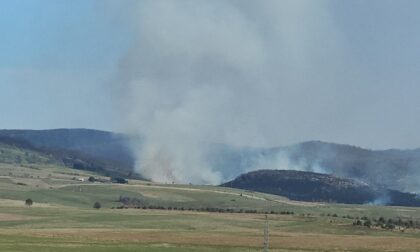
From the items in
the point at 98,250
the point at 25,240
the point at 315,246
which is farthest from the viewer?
the point at 315,246

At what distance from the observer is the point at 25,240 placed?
126m

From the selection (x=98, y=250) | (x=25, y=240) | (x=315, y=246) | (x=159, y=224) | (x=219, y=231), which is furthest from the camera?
(x=159, y=224)

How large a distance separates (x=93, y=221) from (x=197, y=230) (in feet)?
96.8

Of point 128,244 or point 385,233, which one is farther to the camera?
point 385,233

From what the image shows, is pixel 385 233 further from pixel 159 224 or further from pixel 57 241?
pixel 57 241

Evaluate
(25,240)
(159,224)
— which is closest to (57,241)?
(25,240)

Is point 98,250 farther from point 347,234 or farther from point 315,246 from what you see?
point 347,234

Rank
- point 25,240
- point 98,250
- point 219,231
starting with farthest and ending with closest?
point 219,231 → point 25,240 → point 98,250

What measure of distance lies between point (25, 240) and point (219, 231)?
2389 inches

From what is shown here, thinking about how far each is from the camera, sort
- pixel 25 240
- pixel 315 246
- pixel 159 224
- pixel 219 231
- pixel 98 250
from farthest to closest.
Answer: pixel 159 224 → pixel 219 231 → pixel 315 246 → pixel 25 240 → pixel 98 250

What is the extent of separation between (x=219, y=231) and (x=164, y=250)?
202ft

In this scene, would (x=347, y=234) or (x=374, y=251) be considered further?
(x=347, y=234)

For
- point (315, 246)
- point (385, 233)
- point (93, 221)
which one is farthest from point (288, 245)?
point (93, 221)

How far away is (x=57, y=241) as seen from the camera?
420 feet
